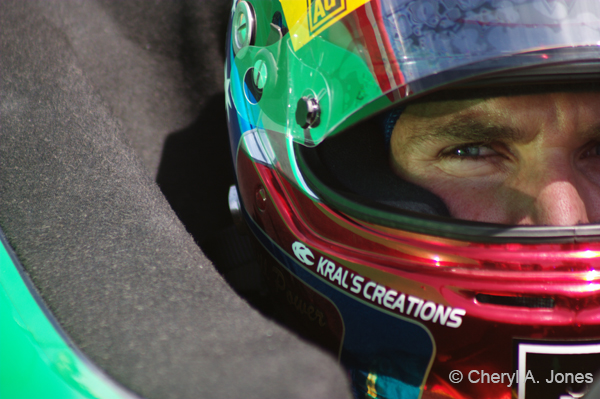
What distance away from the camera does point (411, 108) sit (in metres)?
0.87

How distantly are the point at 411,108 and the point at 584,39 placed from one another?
0.27 m

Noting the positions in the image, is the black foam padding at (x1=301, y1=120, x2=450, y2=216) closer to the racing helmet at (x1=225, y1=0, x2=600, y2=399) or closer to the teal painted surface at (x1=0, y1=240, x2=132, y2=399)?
the racing helmet at (x1=225, y1=0, x2=600, y2=399)

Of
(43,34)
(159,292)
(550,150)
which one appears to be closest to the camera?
(159,292)

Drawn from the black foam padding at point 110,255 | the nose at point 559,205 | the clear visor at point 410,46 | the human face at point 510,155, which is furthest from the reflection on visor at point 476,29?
the black foam padding at point 110,255

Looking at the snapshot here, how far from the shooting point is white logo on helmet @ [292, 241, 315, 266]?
82 cm

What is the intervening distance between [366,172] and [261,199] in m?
0.18

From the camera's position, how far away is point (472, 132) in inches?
33.4

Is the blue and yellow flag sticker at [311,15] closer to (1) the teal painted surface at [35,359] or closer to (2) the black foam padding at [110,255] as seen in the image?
(2) the black foam padding at [110,255]

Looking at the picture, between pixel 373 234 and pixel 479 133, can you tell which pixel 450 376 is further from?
pixel 479 133

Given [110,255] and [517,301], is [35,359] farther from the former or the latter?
[517,301]

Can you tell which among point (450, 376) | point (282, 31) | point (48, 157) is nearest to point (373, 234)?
point (450, 376)

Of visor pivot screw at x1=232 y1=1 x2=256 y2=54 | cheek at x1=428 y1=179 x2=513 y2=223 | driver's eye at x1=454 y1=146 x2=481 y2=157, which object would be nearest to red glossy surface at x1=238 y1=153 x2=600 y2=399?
cheek at x1=428 y1=179 x2=513 y2=223

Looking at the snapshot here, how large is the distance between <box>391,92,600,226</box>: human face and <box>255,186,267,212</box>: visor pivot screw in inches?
9.8

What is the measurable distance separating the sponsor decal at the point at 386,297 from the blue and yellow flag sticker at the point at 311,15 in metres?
0.32
